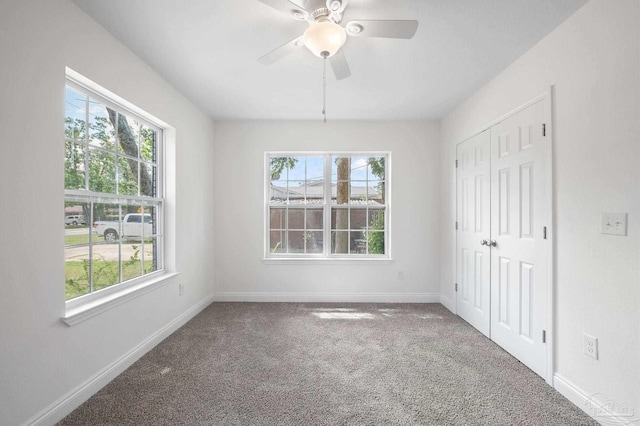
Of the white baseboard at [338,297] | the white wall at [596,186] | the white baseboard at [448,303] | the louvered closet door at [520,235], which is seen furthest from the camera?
the white baseboard at [338,297]

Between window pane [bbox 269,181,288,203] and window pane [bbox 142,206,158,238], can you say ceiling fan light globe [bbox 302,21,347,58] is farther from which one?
window pane [bbox 269,181,288,203]

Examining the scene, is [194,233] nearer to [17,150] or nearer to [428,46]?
Result: [17,150]

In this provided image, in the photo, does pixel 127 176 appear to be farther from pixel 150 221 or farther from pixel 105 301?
pixel 105 301

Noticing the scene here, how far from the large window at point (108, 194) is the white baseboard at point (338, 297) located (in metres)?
1.34

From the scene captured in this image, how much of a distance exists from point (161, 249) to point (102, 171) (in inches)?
40.5

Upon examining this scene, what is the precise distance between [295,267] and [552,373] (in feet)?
9.10

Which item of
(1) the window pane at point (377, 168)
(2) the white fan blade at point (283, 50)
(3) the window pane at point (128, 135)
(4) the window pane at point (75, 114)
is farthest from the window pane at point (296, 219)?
(4) the window pane at point (75, 114)

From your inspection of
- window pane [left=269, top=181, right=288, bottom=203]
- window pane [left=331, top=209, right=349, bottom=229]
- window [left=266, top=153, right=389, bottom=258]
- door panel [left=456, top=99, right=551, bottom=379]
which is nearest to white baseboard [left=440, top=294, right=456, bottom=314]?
door panel [left=456, top=99, right=551, bottom=379]

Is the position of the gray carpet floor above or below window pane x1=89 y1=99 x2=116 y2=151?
below

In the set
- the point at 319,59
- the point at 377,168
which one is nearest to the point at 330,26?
the point at 319,59

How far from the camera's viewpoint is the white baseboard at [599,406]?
158 cm

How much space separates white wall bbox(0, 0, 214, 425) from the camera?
1.46 meters

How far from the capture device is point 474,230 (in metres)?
3.14

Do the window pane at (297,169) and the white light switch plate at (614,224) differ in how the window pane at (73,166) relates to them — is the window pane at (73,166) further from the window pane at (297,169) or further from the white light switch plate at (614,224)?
the white light switch plate at (614,224)
